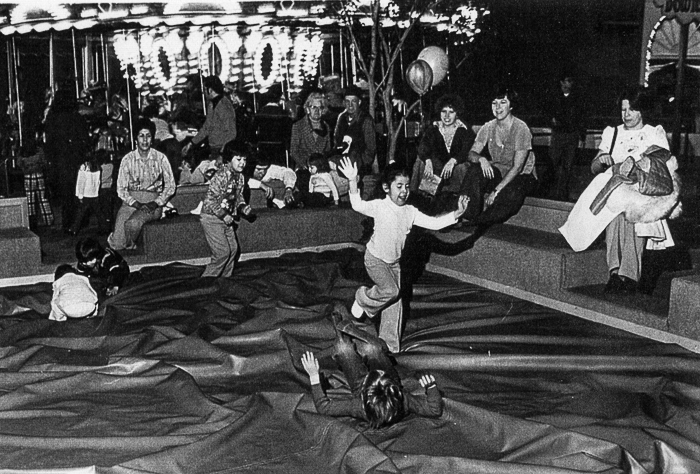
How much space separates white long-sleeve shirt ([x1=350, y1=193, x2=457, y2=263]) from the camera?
20.5 feet

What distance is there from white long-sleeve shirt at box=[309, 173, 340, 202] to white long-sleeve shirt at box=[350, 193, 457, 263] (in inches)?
151

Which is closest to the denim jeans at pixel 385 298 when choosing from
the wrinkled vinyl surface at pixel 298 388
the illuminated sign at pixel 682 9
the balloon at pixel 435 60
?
the wrinkled vinyl surface at pixel 298 388

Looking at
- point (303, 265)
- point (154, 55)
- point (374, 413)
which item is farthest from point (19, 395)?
point (154, 55)

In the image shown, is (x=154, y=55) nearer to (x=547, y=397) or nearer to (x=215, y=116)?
(x=215, y=116)

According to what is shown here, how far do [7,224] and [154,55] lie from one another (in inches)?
195

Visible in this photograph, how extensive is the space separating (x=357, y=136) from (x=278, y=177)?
101 cm

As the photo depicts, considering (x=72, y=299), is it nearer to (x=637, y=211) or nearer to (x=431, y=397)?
(x=431, y=397)

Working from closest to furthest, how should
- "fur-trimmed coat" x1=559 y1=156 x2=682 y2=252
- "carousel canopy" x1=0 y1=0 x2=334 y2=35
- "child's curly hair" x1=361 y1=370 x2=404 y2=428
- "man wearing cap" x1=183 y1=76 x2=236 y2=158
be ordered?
"child's curly hair" x1=361 y1=370 x2=404 y2=428 → "fur-trimmed coat" x1=559 y1=156 x2=682 y2=252 → "man wearing cap" x1=183 y1=76 x2=236 y2=158 → "carousel canopy" x1=0 y1=0 x2=334 y2=35

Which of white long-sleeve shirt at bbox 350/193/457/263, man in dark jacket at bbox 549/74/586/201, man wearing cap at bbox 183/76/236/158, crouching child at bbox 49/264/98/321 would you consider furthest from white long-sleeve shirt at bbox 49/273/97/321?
man in dark jacket at bbox 549/74/586/201

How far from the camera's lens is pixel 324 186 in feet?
33.4

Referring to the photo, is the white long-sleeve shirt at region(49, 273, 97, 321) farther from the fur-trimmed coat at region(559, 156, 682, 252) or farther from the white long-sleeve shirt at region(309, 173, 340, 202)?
the fur-trimmed coat at region(559, 156, 682, 252)

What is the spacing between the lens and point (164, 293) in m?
7.68

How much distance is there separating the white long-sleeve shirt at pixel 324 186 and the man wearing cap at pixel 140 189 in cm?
165

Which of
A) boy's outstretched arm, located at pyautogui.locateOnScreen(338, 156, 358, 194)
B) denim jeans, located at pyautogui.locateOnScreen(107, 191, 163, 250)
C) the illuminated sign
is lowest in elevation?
denim jeans, located at pyautogui.locateOnScreen(107, 191, 163, 250)
